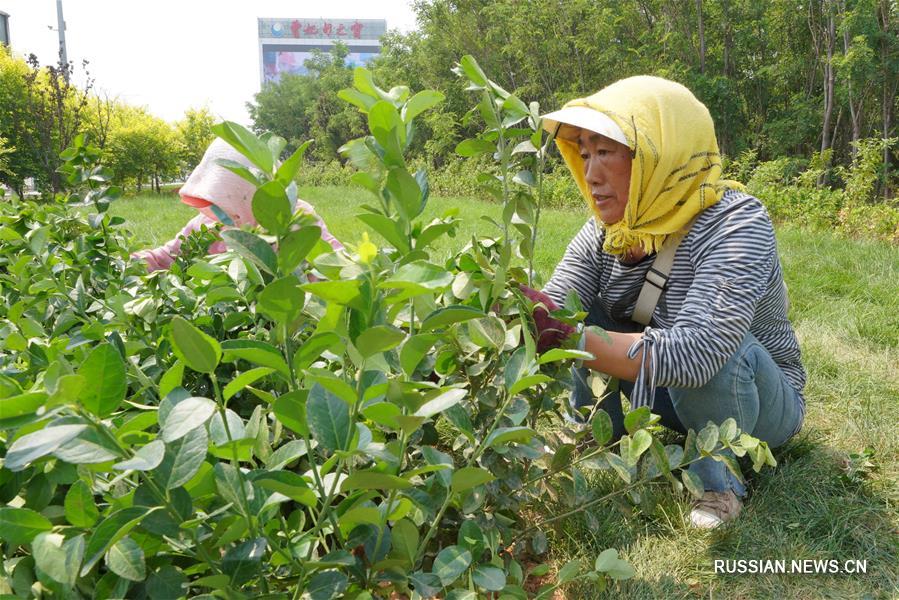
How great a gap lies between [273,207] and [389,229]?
18 cm

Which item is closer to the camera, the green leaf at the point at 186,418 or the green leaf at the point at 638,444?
the green leaf at the point at 186,418

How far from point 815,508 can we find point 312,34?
94780 mm

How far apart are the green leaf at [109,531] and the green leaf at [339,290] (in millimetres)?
248

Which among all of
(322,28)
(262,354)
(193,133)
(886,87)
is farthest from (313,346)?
(322,28)

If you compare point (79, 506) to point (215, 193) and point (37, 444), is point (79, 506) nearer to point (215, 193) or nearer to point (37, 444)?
point (37, 444)

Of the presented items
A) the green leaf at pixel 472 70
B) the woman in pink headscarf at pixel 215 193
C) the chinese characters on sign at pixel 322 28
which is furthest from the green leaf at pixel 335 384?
the chinese characters on sign at pixel 322 28

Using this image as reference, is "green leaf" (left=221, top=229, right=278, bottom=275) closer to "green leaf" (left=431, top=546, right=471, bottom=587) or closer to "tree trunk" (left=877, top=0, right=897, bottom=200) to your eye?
"green leaf" (left=431, top=546, right=471, bottom=587)

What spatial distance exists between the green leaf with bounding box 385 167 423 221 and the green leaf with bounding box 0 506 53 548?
480 mm

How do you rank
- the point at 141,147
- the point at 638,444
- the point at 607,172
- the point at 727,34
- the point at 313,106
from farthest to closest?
the point at 313,106, the point at 141,147, the point at 727,34, the point at 607,172, the point at 638,444

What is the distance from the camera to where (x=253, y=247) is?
661mm

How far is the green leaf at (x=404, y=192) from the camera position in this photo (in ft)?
2.38

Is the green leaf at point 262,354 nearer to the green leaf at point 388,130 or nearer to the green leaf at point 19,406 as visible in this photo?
the green leaf at point 19,406

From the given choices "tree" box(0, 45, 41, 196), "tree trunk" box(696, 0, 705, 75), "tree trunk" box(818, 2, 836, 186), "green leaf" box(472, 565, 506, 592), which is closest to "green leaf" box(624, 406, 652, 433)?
"green leaf" box(472, 565, 506, 592)

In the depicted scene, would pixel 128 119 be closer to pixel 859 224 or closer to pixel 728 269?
pixel 859 224
